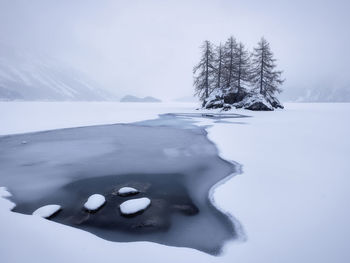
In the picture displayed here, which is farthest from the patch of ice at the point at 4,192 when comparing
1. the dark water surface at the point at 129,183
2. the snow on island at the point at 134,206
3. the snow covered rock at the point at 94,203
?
the snow on island at the point at 134,206

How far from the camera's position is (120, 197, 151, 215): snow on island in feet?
12.6

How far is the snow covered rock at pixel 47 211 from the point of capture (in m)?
3.74

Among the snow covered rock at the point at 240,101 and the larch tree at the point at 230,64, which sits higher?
the larch tree at the point at 230,64

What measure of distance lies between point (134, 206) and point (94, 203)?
84cm

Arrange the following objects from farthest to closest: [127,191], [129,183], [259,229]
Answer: [129,183], [127,191], [259,229]

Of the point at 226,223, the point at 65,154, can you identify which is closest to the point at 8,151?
the point at 65,154

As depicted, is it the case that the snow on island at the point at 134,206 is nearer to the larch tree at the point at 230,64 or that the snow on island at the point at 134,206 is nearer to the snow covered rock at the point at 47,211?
the snow covered rock at the point at 47,211

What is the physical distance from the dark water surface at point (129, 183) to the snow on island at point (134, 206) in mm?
92

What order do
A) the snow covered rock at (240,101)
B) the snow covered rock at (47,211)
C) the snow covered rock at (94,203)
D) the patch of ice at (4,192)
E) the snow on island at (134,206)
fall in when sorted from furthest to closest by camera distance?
the snow covered rock at (240,101) → the patch of ice at (4,192) → the snow covered rock at (94,203) → the snow on island at (134,206) → the snow covered rock at (47,211)

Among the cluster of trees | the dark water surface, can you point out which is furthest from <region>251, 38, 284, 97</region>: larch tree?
the dark water surface

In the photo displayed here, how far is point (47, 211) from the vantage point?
150 inches

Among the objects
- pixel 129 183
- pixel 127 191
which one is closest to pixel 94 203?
pixel 127 191

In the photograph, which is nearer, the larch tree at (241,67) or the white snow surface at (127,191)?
the white snow surface at (127,191)

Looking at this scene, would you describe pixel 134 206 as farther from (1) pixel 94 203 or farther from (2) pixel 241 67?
(2) pixel 241 67
